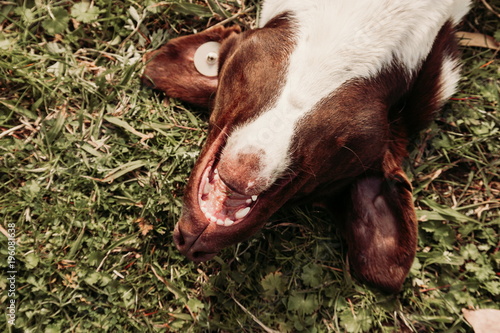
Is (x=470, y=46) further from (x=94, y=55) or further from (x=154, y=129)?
(x=94, y=55)

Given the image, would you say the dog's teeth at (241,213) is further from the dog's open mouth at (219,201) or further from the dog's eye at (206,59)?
the dog's eye at (206,59)

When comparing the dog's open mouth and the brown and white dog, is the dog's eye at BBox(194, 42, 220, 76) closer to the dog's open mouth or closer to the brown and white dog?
the brown and white dog

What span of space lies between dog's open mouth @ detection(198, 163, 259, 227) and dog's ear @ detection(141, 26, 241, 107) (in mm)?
859

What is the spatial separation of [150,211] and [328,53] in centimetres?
167

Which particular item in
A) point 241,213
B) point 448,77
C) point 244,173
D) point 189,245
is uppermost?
point 448,77

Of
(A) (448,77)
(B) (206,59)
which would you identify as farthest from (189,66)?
(A) (448,77)

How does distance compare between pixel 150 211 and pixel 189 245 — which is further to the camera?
pixel 150 211

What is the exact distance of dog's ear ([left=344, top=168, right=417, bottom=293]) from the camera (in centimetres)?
309

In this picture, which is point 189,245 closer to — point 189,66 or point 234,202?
point 234,202

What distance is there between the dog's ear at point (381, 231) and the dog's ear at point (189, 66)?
4.25ft

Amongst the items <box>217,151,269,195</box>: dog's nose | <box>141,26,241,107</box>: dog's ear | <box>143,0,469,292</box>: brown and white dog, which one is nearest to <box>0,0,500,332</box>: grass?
<box>141,26,241,107</box>: dog's ear

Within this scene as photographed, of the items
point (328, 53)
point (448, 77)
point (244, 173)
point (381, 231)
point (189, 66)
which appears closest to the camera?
point (244, 173)

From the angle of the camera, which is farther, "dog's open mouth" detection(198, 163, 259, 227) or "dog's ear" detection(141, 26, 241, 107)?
"dog's ear" detection(141, 26, 241, 107)

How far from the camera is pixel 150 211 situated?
3.20 metres
